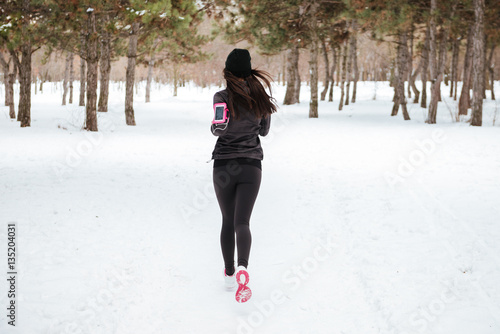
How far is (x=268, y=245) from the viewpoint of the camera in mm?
5145

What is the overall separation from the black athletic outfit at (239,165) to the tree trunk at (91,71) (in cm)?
1130

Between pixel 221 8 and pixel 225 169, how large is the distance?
18.3 m

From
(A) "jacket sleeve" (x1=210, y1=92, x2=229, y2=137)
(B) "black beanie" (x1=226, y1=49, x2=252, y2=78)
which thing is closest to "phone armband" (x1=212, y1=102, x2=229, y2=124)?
(A) "jacket sleeve" (x1=210, y1=92, x2=229, y2=137)

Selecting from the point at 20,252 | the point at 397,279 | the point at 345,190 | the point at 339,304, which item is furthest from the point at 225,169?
the point at 345,190

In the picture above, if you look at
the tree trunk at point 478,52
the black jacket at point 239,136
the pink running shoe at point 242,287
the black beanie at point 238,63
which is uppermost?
the tree trunk at point 478,52

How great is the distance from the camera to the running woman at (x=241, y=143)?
11.3 feet

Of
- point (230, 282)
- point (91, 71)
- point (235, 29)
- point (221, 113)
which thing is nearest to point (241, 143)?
point (221, 113)

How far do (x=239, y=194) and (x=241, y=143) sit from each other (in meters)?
0.41

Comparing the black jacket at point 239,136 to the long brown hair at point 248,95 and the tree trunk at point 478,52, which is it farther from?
the tree trunk at point 478,52

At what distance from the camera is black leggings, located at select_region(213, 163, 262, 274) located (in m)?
3.51

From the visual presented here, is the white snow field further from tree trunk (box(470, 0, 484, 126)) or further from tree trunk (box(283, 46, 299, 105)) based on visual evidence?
tree trunk (box(283, 46, 299, 105))

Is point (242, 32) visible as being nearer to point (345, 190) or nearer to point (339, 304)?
point (345, 190)

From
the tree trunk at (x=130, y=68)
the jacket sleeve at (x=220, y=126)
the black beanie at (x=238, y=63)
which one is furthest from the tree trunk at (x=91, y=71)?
the jacket sleeve at (x=220, y=126)

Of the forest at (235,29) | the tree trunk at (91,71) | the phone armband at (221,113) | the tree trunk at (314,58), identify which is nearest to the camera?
the phone armband at (221,113)
